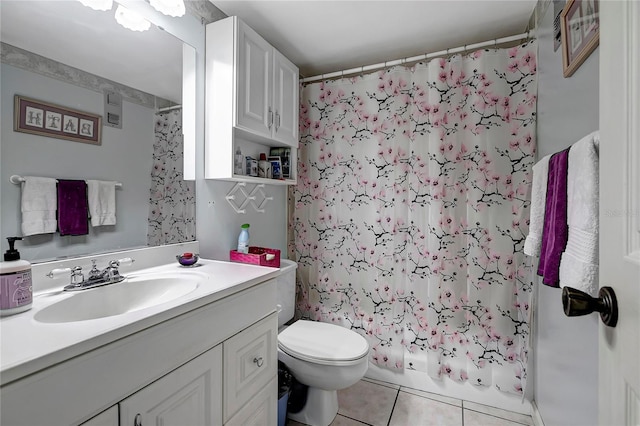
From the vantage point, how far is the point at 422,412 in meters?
1.77

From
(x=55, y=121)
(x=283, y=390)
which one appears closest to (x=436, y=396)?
(x=283, y=390)

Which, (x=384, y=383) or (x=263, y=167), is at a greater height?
(x=263, y=167)

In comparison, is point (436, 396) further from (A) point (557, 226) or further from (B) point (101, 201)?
(B) point (101, 201)

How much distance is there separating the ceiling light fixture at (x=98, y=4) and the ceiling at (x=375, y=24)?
1.96 feet

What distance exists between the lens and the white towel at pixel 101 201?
3.76ft

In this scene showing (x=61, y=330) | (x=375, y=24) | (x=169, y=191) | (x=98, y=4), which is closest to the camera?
(x=61, y=330)

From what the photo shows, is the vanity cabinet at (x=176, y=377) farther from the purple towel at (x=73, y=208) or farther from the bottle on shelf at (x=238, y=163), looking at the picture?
the bottle on shelf at (x=238, y=163)

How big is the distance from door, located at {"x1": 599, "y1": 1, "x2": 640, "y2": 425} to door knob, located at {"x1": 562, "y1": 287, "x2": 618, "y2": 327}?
0.04 feet

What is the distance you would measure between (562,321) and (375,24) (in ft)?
5.89

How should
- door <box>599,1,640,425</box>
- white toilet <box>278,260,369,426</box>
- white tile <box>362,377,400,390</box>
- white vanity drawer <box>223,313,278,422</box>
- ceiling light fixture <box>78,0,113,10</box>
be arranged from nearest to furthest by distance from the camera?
door <box>599,1,640,425</box>
white vanity drawer <box>223,313,278,422</box>
ceiling light fixture <box>78,0,113,10</box>
white toilet <box>278,260,369,426</box>
white tile <box>362,377,400,390</box>

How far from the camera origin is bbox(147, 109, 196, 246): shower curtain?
140 cm

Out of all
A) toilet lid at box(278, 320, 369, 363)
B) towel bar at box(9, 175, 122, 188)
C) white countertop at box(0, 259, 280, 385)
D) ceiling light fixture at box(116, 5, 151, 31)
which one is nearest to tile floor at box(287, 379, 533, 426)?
toilet lid at box(278, 320, 369, 363)

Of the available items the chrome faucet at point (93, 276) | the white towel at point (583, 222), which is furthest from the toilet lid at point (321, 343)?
the white towel at point (583, 222)

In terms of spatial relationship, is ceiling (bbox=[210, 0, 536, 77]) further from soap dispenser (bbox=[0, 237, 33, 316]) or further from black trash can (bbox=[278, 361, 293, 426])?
black trash can (bbox=[278, 361, 293, 426])
